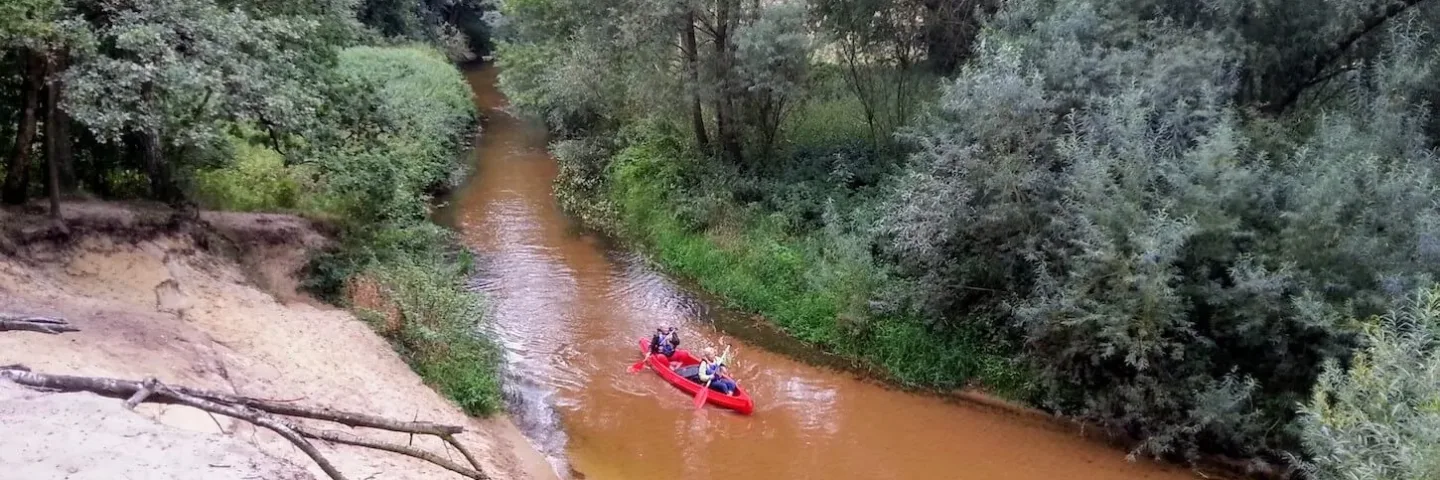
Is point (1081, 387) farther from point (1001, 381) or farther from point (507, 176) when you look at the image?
point (507, 176)

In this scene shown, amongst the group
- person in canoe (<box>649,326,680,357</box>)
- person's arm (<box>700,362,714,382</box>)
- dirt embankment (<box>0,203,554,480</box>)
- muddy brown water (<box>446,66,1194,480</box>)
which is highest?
dirt embankment (<box>0,203,554,480</box>)

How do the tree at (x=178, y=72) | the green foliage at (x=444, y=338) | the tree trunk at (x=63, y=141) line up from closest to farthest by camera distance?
1. the tree at (x=178, y=72)
2. the tree trunk at (x=63, y=141)
3. the green foliage at (x=444, y=338)

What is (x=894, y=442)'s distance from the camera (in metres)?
13.5

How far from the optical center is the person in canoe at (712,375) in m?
14.1

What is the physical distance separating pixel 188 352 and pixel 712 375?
7146mm

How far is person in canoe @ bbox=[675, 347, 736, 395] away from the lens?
46.2 ft

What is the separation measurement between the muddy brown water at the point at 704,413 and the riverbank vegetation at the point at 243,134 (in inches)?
41.1

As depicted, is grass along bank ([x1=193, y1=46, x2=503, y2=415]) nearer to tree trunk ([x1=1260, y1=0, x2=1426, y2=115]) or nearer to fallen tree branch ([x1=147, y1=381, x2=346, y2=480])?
fallen tree branch ([x1=147, y1=381, x2=346, y2=480])

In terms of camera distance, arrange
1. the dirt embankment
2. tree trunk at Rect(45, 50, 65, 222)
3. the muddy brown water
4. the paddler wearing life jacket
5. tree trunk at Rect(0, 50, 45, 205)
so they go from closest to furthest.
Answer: the dirt embankment < tree trunk at Rect(0, 50, 45, 205) < tree trunk at Rect(45, 50, 65, 222) < the muddy brown water < the paddler wearing life jacket

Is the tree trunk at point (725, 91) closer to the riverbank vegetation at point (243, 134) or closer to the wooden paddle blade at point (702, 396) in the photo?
the riverbank vegetation at point (243, 134)

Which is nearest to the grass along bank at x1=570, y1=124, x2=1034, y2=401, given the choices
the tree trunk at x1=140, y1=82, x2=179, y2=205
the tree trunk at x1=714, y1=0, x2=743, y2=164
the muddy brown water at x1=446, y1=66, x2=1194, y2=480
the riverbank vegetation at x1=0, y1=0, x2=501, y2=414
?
the muddy brown water at x1=446, y1=66, x2=1194, y2=480

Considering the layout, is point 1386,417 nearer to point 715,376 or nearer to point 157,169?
point 715,376

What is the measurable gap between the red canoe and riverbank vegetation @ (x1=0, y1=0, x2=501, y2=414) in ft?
8.68

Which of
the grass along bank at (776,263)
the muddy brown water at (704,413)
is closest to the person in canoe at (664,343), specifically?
the muddy brown water at (704,413)
